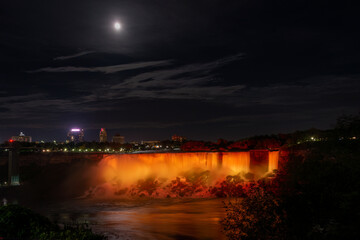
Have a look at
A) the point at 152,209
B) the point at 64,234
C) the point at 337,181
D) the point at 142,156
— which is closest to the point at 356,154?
the point at 337,181

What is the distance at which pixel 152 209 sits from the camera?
3728 cm

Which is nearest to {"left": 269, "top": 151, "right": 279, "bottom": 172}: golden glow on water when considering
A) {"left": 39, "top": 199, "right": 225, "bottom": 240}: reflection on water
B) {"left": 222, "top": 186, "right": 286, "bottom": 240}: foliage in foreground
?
{"left": 39, "top": 199, "right": 225, "bottom": 240}: reflection on water

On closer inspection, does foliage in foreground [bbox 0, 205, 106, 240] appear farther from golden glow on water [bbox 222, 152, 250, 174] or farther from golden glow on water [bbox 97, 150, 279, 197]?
golden glow on water [bbox 222, 152, 250, 174]

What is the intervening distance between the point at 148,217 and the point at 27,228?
672 inches

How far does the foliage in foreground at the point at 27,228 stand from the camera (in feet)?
52.1

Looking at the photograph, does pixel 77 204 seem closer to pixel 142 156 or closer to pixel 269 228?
pixel 142 156

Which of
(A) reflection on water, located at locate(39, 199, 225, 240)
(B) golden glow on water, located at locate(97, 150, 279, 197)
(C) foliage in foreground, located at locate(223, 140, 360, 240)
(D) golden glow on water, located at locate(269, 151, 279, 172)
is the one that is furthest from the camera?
(B) golden glow on water, located at locate(97, 150, 279, 197)

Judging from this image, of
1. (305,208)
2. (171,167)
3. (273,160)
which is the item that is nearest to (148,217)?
(171,167)

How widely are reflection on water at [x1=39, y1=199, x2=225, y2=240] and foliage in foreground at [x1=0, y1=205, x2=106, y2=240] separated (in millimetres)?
7773

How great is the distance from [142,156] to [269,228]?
42980mm

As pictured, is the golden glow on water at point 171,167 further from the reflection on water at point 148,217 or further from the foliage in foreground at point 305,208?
the foliage in foreground at point 305,208

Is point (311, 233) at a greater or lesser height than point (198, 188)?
greater

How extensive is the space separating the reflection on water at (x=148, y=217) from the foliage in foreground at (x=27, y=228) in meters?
A: 7.77

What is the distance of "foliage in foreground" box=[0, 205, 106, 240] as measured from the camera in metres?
15.9
